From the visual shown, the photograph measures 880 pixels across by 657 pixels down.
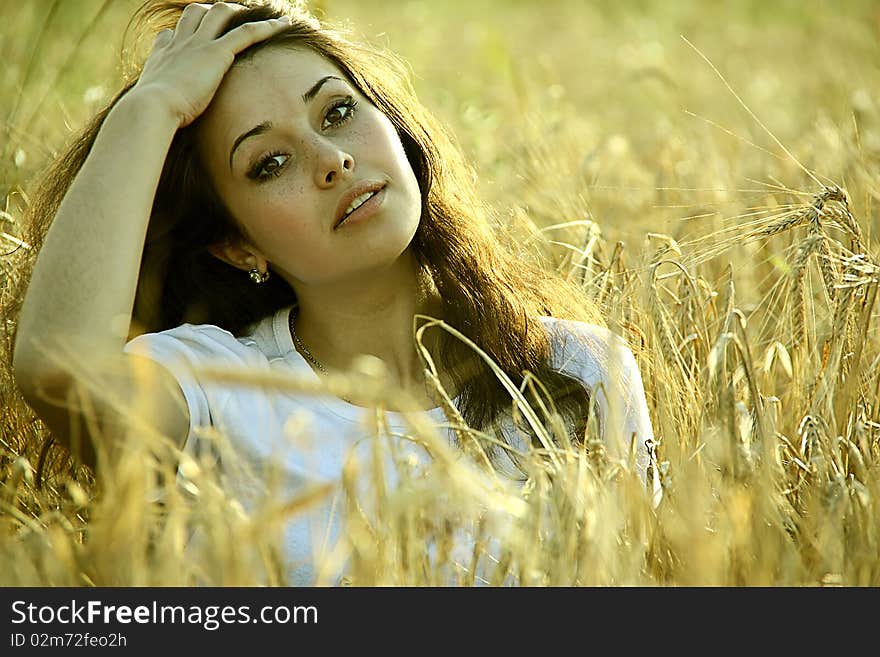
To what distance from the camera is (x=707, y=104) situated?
16.9 feet

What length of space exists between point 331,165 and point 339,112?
0.16 m

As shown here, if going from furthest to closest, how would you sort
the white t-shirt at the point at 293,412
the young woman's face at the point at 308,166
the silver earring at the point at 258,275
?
the silver earring at the point at 258,275 < the young woman's face at the point at 308,166 < the white t-shirt at the point at 293,412

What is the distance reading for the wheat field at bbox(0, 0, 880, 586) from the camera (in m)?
1.42

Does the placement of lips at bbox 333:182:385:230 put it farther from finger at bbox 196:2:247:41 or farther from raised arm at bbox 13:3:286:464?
finger at bbox 196:2:247:41

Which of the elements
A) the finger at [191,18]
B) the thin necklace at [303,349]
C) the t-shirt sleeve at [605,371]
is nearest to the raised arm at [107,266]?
the finger at [191,18]

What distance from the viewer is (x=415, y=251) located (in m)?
2.20

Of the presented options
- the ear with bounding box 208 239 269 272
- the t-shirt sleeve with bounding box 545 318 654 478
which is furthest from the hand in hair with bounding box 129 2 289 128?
the t-shirt sleeve with bounding box 545 318 654 478

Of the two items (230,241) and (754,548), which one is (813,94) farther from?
(754,548)

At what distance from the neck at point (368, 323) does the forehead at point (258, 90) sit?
1.06 feet

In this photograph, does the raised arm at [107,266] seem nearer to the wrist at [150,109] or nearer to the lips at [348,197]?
the wrist at [150,109]

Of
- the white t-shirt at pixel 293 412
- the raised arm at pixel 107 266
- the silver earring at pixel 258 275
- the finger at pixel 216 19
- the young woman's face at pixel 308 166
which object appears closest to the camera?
the raised arm at pixel 107 266

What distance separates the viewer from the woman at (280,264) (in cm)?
182

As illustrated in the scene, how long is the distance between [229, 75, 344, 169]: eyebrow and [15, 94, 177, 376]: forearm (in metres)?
0.12
